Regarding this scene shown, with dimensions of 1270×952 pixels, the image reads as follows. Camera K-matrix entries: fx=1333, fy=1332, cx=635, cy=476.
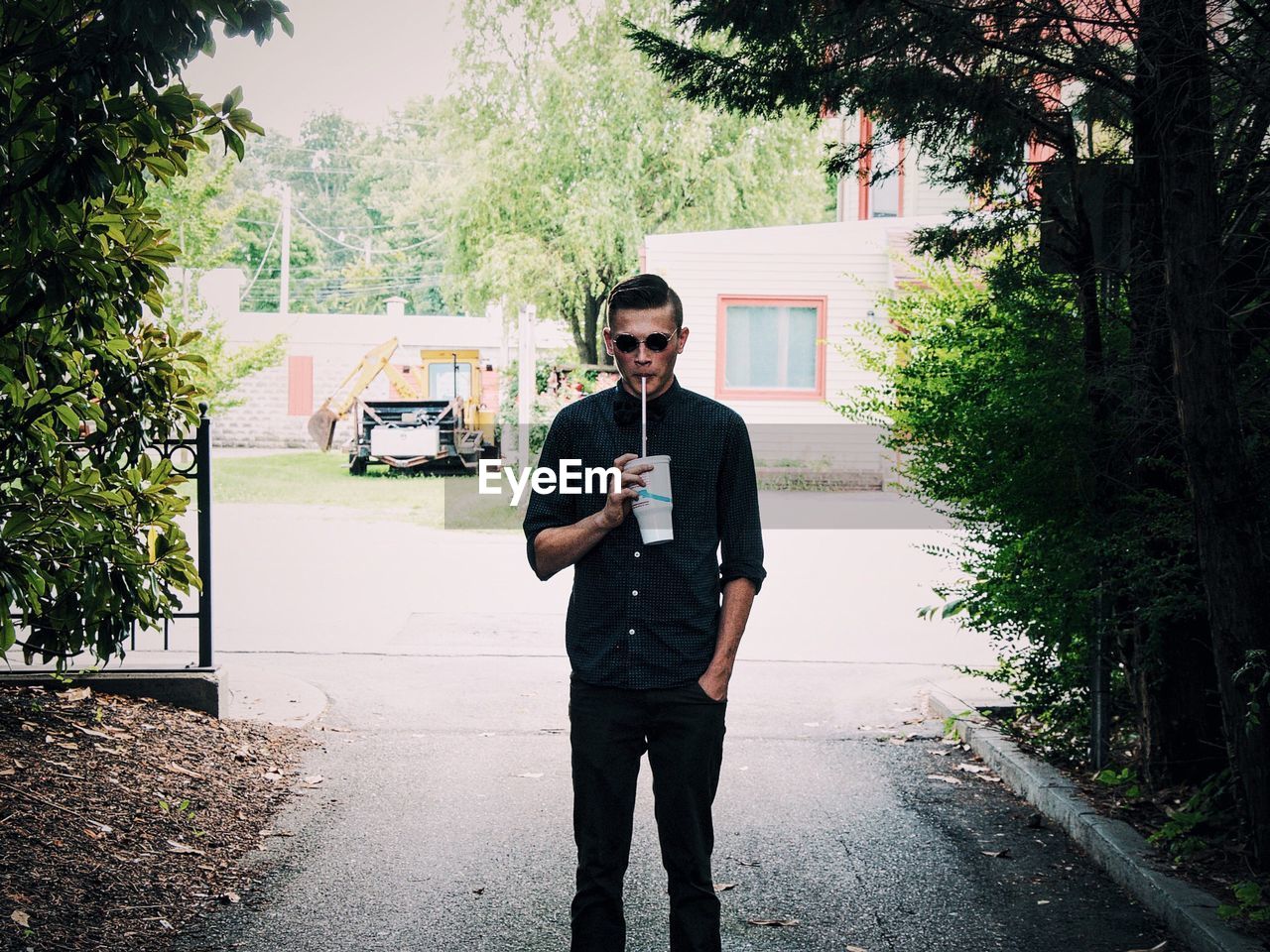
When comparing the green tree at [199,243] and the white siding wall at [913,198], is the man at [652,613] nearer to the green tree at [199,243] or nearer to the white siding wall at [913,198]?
the green tree at [199,243]

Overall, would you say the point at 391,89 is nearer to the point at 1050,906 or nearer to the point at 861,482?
the point at 861,482

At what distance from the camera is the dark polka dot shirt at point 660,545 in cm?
348

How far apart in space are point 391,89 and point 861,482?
201 feet

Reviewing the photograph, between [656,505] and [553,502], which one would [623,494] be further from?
[553,502]

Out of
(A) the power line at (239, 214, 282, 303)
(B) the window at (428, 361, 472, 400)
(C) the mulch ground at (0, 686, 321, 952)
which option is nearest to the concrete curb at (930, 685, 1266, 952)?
(C) the mulch ground at (0, 686, 321, 952)

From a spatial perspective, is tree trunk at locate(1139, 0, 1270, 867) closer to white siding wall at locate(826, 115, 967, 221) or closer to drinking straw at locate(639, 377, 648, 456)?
drinking straw at locate(639, 377, 648, 456)

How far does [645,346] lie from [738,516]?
20.6 inches

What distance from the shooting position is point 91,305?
18.0ft

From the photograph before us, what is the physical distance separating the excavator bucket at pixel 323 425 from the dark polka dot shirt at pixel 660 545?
3354 centimetres

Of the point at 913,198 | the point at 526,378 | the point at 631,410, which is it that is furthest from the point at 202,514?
the point at 913,198

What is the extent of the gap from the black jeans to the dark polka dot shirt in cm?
8

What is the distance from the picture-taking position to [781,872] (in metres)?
5.36

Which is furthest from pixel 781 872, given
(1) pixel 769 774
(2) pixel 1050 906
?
(1) pixel 769 774

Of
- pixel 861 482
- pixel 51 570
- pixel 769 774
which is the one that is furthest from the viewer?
pixel 861 482
